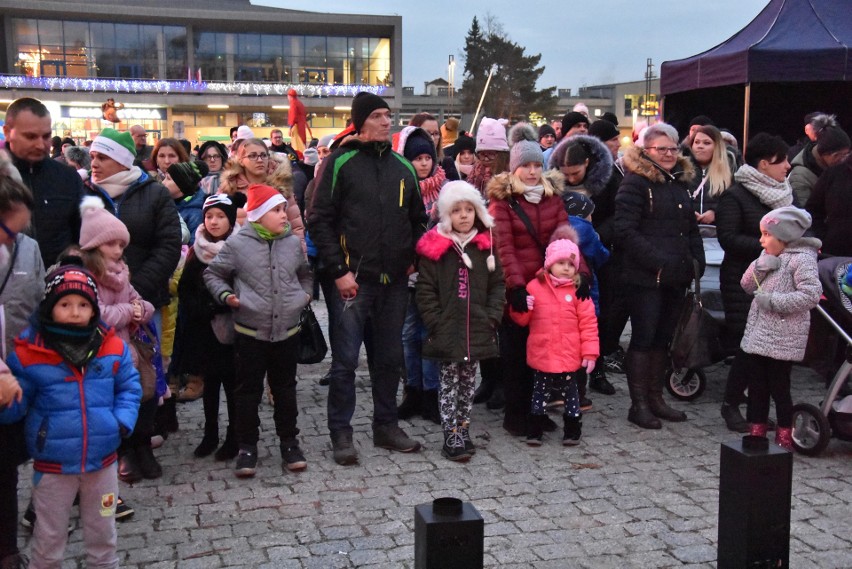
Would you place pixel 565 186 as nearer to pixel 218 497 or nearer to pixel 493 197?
pixel 493 197

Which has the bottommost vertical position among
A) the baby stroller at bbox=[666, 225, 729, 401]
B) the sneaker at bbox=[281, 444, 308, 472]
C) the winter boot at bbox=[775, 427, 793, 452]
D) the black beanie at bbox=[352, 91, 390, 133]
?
the sneaker at bbox=[281, 444, 308, 472]

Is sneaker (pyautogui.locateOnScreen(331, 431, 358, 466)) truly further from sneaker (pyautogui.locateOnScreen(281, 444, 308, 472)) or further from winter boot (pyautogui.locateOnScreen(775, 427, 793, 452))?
winter boot (pyautogui.locateOnScreen(775, 427, 793, 452))

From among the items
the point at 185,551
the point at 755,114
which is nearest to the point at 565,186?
Answer: the point at 185,551

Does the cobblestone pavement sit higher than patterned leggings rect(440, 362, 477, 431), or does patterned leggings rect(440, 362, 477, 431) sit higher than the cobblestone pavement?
patterned leggings rect(440, 362, 477, 431)

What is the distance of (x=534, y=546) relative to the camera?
14.5ft

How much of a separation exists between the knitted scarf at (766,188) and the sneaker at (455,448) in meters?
2.89

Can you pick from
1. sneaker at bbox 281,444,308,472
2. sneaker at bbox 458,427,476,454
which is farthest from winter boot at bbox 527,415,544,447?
sneaker at bbox 281,444,308,472

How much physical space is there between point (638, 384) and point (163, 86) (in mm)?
57017

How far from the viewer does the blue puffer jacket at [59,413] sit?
3816mm

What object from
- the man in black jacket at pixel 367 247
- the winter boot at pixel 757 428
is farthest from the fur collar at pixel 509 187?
the winter boot at pixel 757 428

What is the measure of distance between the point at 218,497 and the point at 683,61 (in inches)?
415

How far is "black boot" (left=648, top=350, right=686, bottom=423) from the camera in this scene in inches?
261

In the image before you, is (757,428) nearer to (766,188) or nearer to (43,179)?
(766,188)

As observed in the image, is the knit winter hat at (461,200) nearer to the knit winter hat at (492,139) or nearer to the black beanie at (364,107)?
the black beanie at (364,107)
